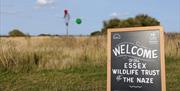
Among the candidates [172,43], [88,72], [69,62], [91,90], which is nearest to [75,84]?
[91,90]

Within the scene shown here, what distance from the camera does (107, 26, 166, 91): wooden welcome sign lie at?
660 centimetres

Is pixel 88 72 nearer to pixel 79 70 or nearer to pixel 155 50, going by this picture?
pixel 79 70

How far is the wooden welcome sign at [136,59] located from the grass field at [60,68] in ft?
9.61

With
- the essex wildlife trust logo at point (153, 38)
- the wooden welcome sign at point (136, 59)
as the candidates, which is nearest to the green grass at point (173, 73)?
the wooden welcome sign at point (136, 59)

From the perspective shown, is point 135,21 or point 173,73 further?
point 135,21

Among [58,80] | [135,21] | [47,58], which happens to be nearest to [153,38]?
[58,80]

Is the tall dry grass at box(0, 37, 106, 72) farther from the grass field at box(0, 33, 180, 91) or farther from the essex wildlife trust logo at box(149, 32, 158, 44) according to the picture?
the essex wildlife trust logo at box(149, 32, 158, 44)

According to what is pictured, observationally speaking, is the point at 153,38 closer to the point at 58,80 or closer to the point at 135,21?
the point at 58,80

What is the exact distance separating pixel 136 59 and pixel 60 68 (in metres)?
7.22

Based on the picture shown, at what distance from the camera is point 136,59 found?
6.86 m

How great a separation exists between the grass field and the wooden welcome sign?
293 cm

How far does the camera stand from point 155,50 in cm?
664

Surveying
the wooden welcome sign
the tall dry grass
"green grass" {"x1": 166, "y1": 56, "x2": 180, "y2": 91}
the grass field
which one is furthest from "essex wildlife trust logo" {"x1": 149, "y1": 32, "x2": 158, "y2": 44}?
the tall dry grass

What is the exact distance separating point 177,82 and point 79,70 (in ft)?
11.6
